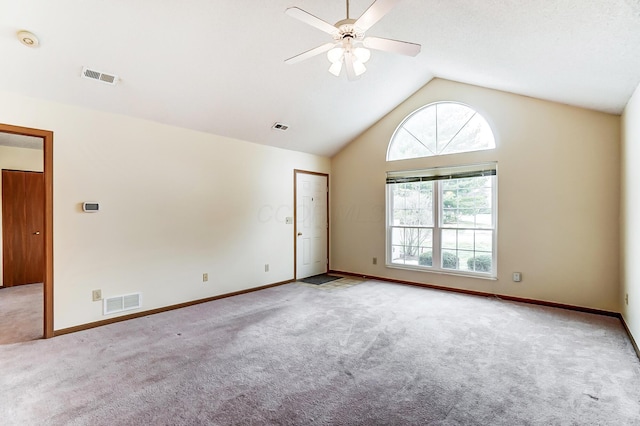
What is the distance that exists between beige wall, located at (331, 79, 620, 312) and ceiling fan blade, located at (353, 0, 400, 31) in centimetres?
342

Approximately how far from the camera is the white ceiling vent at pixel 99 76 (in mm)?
3079

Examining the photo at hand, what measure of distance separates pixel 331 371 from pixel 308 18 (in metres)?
2.65

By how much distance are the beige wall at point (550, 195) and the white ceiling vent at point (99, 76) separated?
4.43 m

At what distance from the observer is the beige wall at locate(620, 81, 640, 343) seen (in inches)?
118

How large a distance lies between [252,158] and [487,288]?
4.22m

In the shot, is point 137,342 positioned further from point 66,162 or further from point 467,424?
point 467,424

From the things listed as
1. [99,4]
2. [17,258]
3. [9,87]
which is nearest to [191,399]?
[99,4]

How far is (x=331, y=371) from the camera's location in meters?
2.58

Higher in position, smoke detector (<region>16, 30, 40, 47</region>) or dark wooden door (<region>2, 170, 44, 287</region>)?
smoke detector (<region>16, 30, 40, 47</region>)

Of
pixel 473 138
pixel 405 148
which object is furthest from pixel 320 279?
pixel 473 138

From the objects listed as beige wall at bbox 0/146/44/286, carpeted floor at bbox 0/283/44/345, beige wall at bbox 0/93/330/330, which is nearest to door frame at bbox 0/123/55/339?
beige wall at bbox 0/93/330/330

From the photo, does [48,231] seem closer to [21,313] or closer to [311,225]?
[21,313]

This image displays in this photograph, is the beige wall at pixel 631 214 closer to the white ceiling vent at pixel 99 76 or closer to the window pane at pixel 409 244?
the window pane at pixel 409 244

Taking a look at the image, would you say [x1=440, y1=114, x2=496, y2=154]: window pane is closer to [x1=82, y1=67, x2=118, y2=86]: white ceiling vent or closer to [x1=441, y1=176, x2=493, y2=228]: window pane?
[x1=441, y1=176, x2=493, y2=228]: window pane
